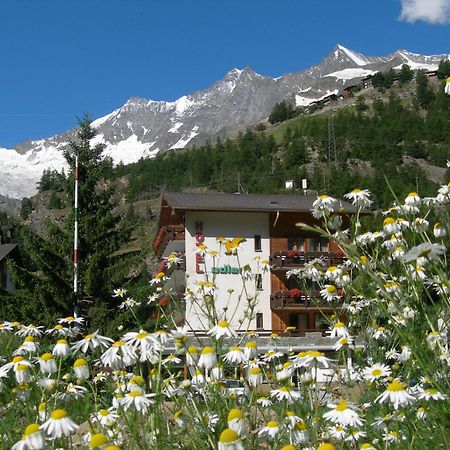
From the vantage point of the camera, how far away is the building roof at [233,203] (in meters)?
31.3

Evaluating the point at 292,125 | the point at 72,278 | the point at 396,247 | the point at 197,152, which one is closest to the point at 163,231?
the point at 72,278

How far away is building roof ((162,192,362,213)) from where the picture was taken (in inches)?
1232

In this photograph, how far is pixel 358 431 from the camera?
2705 mm

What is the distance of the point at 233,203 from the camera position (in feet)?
108

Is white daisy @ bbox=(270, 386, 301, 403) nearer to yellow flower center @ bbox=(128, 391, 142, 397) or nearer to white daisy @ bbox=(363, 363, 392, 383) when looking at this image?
white daisy @ bbox=(363, 363, 392, 383)

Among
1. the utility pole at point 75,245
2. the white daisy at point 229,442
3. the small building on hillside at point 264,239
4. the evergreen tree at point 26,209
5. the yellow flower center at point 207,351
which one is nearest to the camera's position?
the white daisy at point 229,442

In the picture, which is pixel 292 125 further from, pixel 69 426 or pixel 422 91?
pixel 69 426

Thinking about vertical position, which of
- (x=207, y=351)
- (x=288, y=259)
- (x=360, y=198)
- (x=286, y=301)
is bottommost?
(x=286, y=301)

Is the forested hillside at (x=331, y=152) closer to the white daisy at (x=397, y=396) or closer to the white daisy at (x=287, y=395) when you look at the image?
the white daisy at (x=287, y=395)

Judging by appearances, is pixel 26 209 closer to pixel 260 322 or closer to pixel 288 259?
pixel 260 322

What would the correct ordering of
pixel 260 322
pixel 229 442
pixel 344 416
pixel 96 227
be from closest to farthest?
pixel 229 442 < pixel 344 416 < pixel 96 227 < pixel 260 322

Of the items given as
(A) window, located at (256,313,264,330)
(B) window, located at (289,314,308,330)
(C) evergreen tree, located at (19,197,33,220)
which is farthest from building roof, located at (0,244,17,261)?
(C) evergreen tree, located at (19,197,33,220)

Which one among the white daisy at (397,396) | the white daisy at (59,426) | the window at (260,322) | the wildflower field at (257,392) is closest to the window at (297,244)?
the window at (260,322)

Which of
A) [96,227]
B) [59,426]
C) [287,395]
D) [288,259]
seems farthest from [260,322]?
[59,426]
